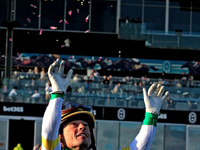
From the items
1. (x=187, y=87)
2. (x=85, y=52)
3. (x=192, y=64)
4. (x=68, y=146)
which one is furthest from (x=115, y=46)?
(x=68, y=146)

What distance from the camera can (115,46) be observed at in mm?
28812

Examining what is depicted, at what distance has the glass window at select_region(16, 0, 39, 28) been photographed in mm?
28234

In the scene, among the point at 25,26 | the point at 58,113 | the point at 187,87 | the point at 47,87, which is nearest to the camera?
the point at 58,113

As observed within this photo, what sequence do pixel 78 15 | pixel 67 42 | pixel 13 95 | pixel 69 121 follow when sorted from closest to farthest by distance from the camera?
pixel 69 121
pixel 13 95
pixel 67 42
pixel 78 15

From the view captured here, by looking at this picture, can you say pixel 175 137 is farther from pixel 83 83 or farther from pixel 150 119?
pixel 150 119

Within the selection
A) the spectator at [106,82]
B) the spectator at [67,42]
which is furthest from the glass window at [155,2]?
the spectator at [106,82]

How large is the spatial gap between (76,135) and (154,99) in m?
0.93

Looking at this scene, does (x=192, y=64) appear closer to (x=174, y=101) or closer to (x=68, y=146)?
(x=174, y=101)

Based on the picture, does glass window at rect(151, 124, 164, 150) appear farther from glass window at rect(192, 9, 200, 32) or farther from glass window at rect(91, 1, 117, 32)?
glass window at rect(192, 9, 200, 32)

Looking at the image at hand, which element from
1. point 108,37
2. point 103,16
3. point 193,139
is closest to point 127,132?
point 193,139

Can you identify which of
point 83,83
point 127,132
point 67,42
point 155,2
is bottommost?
point 127,132

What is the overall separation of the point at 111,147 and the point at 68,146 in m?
15.5

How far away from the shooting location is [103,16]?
1145 inches

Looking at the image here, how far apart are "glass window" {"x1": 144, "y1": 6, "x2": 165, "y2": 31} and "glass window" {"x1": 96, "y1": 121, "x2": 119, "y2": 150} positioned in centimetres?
1141
